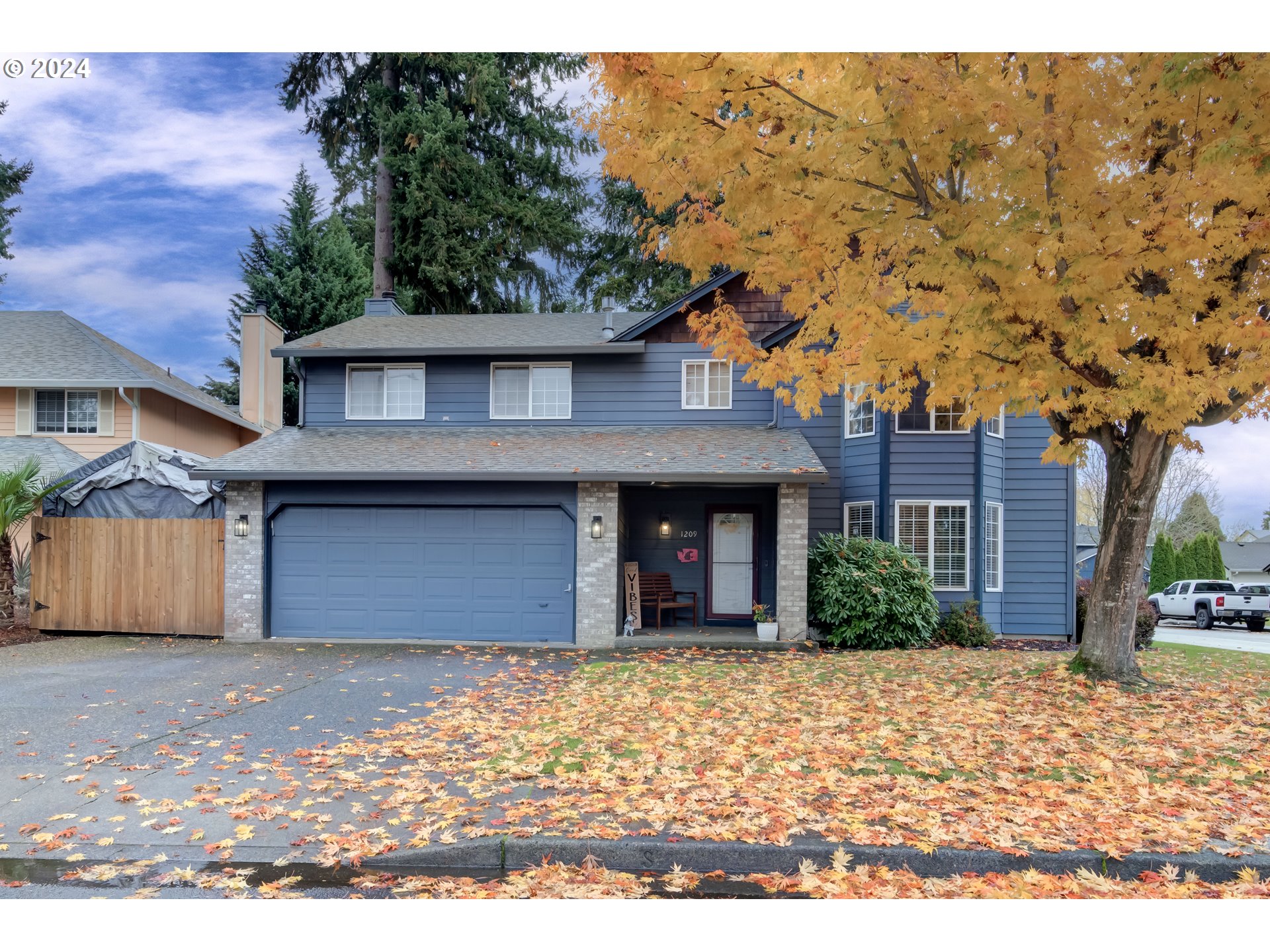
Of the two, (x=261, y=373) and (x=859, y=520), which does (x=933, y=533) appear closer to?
(x=859, y=520)

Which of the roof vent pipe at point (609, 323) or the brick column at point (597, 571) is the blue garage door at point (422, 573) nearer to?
the brick column at point (597, 571)

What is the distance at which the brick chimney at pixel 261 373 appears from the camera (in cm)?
1972

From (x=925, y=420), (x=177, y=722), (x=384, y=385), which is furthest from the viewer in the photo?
(x=384, y=385)

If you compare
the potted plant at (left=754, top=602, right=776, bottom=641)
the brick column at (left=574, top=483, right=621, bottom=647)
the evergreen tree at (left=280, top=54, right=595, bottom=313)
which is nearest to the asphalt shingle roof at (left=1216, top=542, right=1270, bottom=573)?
the evergreen tree at (left=280, top=54, right=595, bottom=313)

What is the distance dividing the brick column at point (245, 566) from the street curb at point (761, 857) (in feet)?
31.7

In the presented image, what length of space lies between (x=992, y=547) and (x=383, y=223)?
64.3ft

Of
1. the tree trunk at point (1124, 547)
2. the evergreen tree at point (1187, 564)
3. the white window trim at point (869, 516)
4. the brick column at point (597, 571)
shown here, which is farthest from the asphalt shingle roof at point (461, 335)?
the evergreen tree at point (1187, 564)

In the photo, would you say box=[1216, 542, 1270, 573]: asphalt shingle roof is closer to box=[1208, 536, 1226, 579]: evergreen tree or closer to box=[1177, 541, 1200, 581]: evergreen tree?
box=[1208, 536, 1226, 579]: evergreen tree

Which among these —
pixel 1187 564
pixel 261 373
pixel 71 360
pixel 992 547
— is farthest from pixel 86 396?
pixel 1187 564

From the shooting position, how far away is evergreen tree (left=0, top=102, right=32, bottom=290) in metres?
18.9

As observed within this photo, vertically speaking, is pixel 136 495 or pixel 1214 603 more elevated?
pixel 136 495

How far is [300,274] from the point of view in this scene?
24203 mm

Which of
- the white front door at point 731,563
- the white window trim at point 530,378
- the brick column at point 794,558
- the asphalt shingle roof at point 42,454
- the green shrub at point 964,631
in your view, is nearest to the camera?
the brick column at point 794,558

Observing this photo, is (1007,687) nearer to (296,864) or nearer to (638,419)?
(296,864)
